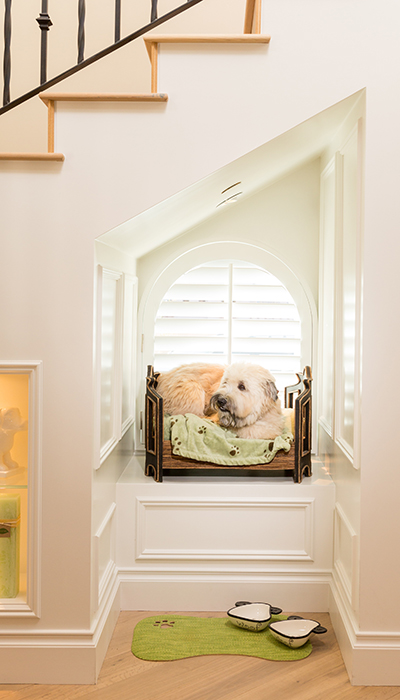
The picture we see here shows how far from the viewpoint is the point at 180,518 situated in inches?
93.9

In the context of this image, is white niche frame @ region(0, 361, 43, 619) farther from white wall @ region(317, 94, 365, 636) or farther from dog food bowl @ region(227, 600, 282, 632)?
white wall @ region(317, 94, 365, 636)

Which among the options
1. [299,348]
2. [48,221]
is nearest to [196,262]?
[299,348]

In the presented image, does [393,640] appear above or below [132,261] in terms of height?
below

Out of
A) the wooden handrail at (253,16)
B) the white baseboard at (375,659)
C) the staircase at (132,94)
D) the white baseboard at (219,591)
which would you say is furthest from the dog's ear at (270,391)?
the wooden handrail at (253,16)

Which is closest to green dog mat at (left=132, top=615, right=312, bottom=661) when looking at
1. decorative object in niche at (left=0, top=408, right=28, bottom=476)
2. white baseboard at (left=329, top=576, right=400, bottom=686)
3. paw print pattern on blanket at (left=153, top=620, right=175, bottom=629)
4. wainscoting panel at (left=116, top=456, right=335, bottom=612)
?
paw print pattern on blanket at (left=153, top=620, right=175, bottom=629)

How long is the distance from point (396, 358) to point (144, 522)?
126 centimetres

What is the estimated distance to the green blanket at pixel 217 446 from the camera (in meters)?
2.41

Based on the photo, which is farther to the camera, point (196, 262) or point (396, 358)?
point (196, 262)

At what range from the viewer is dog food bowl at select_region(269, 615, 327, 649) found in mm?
2051

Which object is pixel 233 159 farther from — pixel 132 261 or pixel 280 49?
pixel 132 261

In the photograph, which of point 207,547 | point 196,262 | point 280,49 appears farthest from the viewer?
point 196,262

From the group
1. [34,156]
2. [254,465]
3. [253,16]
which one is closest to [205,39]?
[253,16]

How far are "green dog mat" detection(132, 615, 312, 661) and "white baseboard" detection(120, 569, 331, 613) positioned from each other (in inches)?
3.2

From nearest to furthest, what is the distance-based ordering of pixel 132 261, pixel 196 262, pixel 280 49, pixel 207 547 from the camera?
pixel 280 49
pixel 207 547
pixel 132 261
pixel 196 262
